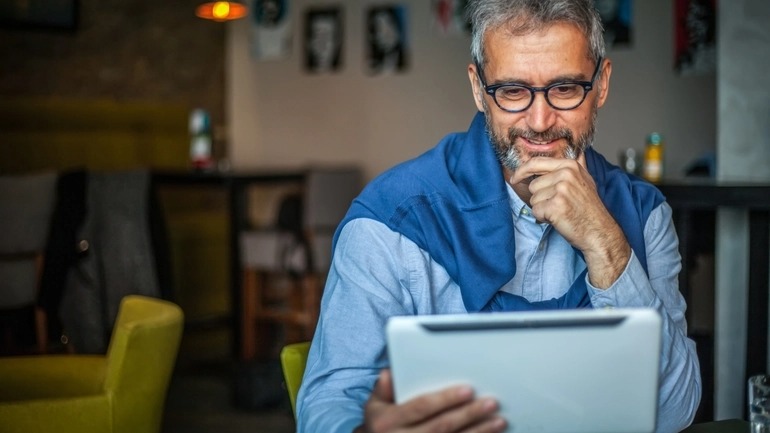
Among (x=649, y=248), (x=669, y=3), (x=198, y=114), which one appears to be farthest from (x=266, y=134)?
(x=649, y=248)

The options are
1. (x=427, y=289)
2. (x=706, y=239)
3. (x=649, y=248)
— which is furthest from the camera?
(x=706, y=239)

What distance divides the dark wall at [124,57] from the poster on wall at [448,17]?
5.86 ft

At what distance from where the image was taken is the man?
1.43 meters

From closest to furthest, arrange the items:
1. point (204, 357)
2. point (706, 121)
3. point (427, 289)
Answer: point (427, 289) < point (706, 121) < point (204, 357)

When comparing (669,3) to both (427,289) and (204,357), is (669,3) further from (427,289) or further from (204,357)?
(427,289)

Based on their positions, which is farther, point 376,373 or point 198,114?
point 198,114

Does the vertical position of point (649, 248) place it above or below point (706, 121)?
below

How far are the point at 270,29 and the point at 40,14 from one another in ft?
5.13

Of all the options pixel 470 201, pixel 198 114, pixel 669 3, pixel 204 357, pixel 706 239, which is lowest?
pixel 204 357

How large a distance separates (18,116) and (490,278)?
15.5ft

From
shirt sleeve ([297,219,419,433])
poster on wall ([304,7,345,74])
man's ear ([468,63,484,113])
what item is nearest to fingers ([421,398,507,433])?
shirt sleeve ([297,219,419,433])

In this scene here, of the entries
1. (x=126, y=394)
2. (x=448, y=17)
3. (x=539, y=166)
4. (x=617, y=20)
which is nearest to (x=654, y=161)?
(x=617, y=20)

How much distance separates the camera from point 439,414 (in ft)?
3.34

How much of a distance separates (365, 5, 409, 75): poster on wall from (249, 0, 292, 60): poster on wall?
0.70 metres
